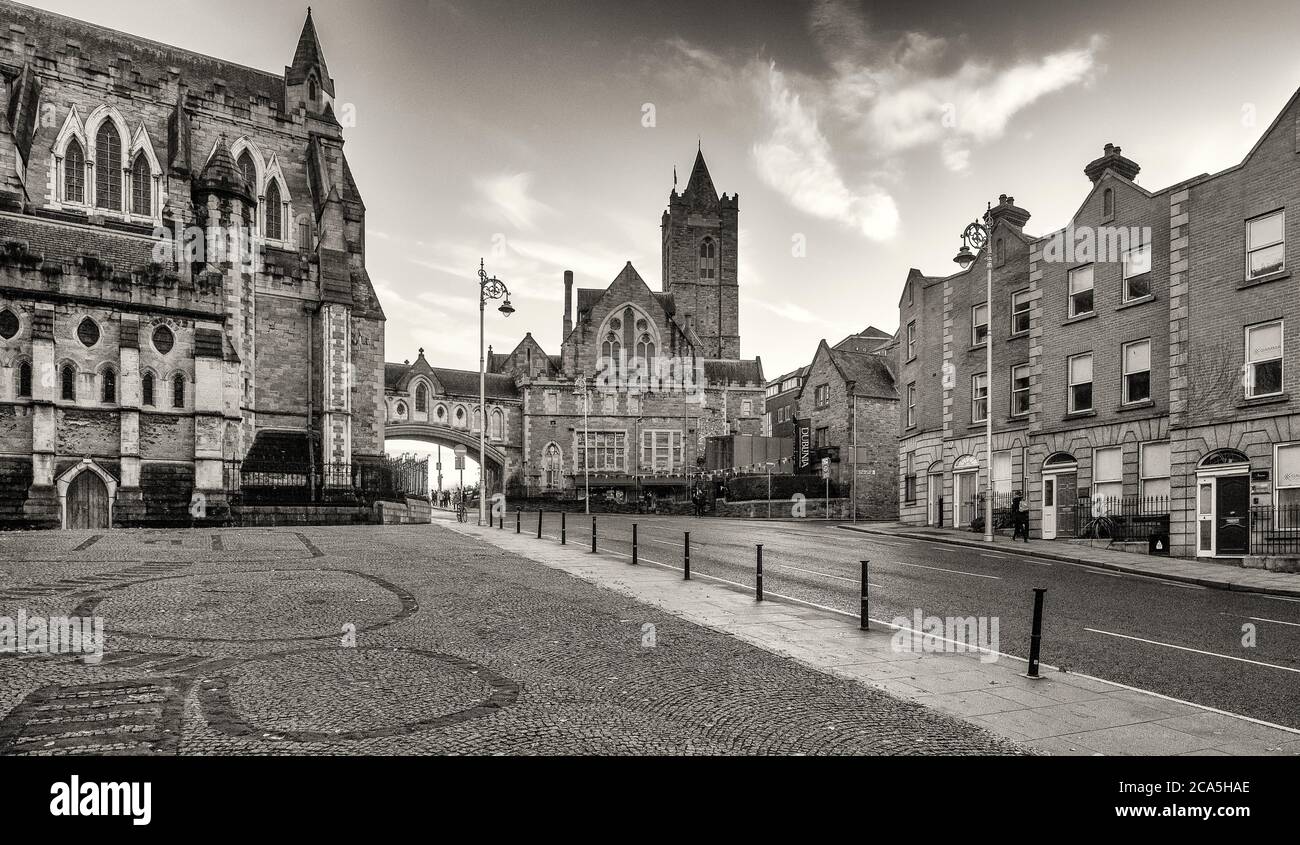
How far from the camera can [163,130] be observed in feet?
125

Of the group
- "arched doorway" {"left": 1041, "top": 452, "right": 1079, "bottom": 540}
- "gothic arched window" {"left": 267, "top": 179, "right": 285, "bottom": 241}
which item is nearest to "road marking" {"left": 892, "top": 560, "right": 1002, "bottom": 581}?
"arched doorway" {"left": 1041, "top": 452, "right": 1079, "bottom": 540}

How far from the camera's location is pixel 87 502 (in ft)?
87.4

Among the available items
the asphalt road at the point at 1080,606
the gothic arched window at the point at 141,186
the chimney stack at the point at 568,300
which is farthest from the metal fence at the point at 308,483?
the chimney stack at the point at 568,300

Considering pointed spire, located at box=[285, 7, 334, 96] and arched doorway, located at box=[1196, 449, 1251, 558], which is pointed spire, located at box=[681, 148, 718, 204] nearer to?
pointed spire, located at box=[285, 7, 334, 96]

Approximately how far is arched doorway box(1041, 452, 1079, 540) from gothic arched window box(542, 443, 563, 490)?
4294 centimetres

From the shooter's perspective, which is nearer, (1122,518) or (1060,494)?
(1122,518)

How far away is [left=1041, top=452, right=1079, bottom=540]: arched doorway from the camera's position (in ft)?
86.2

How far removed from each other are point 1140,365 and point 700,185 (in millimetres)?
74001

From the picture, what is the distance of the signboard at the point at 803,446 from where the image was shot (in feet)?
168

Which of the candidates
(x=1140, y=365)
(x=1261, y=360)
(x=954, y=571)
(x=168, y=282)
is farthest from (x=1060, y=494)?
(x=168, y=282)

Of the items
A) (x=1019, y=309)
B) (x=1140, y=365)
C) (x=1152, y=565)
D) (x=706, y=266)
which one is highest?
(x=706, y=266)

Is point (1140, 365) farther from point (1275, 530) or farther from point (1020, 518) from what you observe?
point (1275, 530)

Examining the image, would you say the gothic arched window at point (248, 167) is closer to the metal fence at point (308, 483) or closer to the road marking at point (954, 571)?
the metal fence at point (308, 483)

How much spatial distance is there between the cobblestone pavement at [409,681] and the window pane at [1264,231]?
65.0 ft
